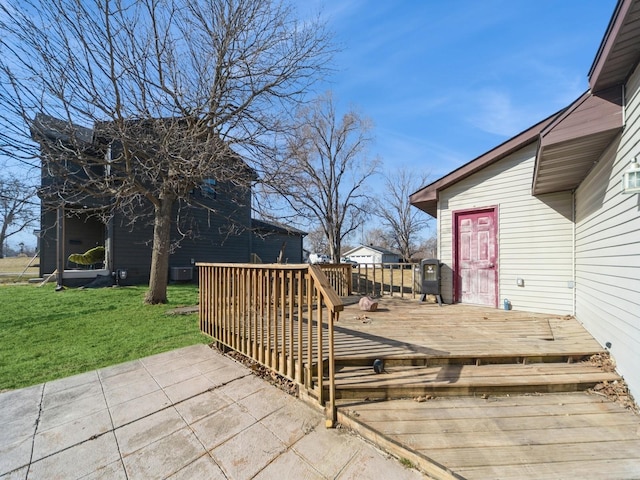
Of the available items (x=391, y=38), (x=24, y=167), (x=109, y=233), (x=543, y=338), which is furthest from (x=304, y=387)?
(x=109, y=233)

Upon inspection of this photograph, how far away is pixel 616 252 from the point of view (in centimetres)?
307

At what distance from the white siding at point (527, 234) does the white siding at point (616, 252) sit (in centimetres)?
76

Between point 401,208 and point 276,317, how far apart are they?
26.0 meters

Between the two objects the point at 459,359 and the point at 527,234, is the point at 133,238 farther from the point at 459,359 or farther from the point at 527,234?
the point at 527,234

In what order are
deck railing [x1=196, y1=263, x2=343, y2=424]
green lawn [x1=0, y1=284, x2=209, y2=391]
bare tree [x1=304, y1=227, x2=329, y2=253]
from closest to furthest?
1. deck railing [x1=196, y1=263, x2=343, y2=424]
2. green lawn [x1=0, y1=284, x2=209, y2=391]
3. bare tree [x1=304, y1=227, x2=329, y2=253]

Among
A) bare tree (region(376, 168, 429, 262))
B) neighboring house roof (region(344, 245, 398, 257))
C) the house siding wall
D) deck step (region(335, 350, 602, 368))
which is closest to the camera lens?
deck step (region(335, 350, 602, 368))

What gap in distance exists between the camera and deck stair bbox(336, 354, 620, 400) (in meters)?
2.53

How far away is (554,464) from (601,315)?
2.73 metres

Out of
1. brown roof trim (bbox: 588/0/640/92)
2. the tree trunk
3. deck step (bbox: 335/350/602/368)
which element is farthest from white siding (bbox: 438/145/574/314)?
the tree trunk

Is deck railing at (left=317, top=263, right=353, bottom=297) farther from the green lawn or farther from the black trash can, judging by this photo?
the green lawn

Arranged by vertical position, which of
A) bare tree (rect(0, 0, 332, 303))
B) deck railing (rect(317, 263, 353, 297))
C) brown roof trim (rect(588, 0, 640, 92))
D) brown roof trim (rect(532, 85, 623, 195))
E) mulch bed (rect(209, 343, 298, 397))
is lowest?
mulch bed (rect(209, 343, 298, 397))

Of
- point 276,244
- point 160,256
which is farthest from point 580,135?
point 276,244

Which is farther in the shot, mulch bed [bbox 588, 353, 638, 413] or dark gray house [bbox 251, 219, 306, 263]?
dark gray house [bbox 251, 219, 306, 263]

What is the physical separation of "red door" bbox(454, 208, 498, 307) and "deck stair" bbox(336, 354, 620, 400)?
288cm
